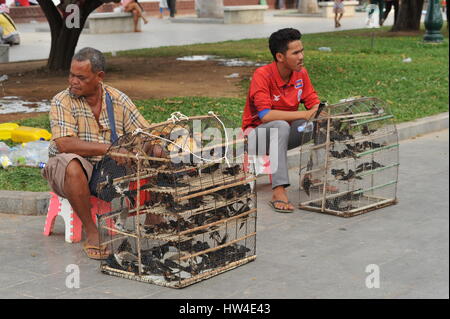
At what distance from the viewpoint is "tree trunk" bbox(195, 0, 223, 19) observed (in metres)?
31.8

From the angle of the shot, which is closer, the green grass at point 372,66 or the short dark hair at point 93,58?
the short dark hair at point 93,58

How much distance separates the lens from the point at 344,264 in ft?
17.4

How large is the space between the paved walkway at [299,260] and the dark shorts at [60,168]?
44 cm

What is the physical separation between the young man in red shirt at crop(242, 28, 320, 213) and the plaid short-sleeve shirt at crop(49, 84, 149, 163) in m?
1.27

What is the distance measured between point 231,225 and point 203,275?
50 cm

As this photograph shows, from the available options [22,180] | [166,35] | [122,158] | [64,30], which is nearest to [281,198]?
[122,158]

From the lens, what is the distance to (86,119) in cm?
562

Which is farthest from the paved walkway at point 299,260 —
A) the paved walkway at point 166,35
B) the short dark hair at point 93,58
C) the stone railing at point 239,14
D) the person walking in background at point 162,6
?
the person walking in background at point 162,6

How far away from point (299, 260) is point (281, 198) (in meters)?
1.30

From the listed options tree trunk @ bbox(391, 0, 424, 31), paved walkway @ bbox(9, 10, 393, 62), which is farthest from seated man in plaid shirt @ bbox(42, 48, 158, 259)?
tree trunk @ bbox(391, 0, 424, 31)

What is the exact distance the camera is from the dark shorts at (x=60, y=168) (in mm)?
5416

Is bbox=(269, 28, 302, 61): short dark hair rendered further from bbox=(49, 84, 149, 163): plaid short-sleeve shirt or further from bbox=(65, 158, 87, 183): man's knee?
bbox=(65, 158, 87, 183): man's knee

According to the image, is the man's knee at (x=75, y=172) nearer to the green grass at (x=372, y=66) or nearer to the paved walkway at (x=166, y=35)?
the green grass at (x=372, y=66)

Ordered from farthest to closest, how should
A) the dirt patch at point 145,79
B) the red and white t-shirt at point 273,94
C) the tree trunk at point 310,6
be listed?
the tree trunk at point 310,6 < the dirt patch at point 145,79 < the red and white t-shirt at point 273,94
